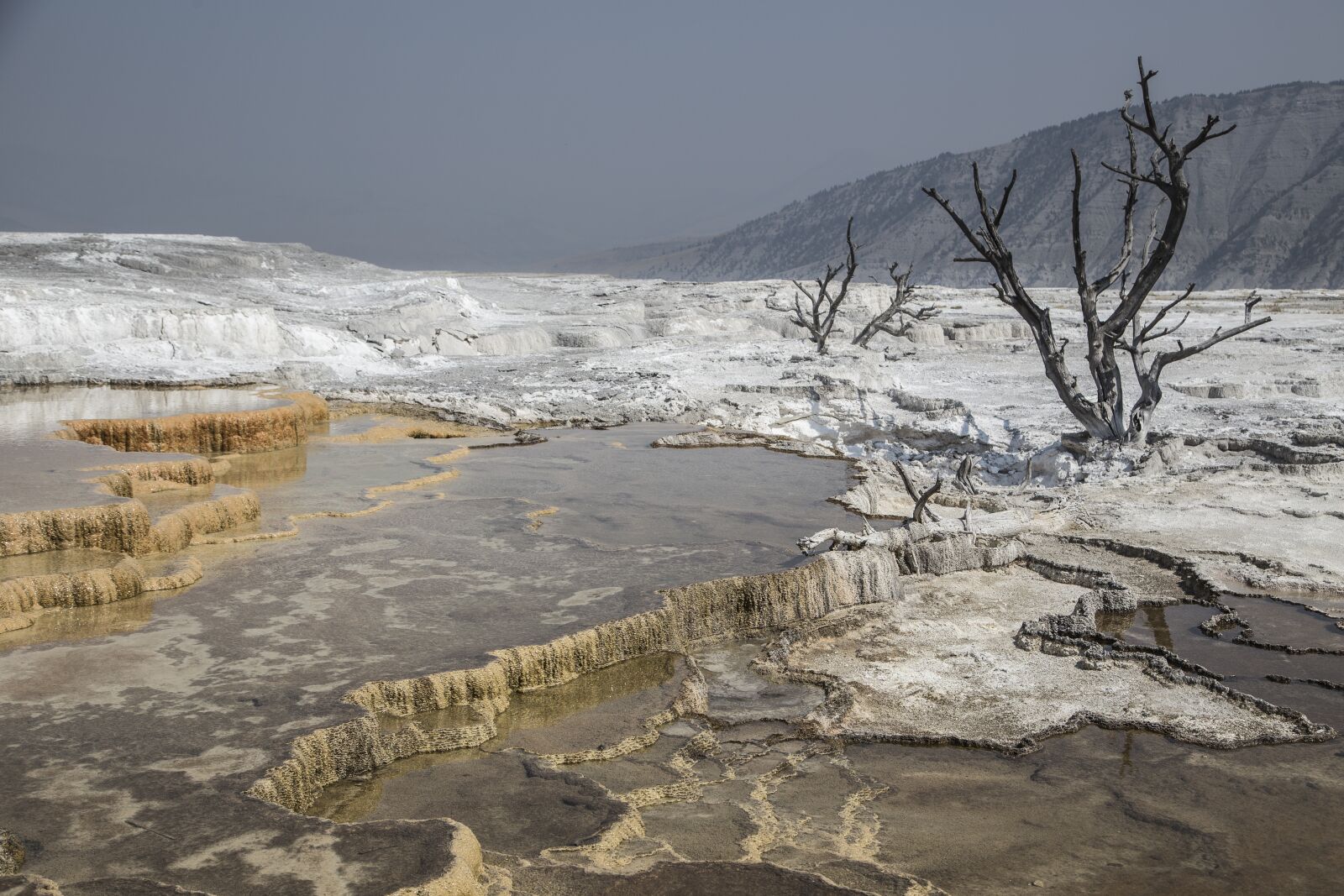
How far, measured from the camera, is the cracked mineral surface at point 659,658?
9.75 ft

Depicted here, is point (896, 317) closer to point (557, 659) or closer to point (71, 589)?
point (557, 659)

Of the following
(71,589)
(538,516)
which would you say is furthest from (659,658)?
(71,589)

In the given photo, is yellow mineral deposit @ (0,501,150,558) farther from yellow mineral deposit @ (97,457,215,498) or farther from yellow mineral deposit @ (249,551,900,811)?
yellow mineral deposit @ (249,551,900,811)

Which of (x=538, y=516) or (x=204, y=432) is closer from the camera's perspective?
(x=538, y=516)

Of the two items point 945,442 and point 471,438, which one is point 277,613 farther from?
point 945,442

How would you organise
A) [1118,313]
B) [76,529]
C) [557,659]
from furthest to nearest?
[1118,313], [76,529], [557,659]

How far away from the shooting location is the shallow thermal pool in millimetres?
2836

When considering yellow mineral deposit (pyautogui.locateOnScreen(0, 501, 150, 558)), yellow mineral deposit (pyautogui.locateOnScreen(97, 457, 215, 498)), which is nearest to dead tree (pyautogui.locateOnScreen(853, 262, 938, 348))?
yellow mineral deposit (pyautogui.locateOnScreen(97, 457, 215, 498))

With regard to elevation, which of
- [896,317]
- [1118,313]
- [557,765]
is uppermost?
[896,317]

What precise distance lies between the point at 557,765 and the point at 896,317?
19.1 m

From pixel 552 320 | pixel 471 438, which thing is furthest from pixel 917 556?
pixel 552 320

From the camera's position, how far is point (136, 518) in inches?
202

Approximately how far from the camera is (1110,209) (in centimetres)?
5778

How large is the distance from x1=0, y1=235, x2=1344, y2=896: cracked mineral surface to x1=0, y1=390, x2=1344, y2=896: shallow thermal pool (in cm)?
2
